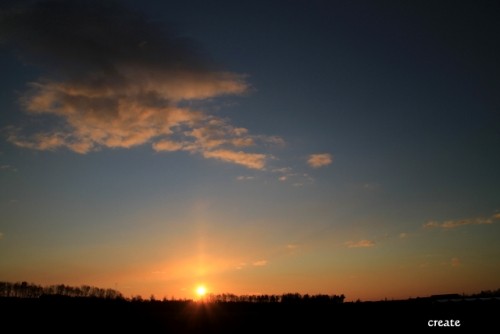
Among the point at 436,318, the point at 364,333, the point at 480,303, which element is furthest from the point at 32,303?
the point at 480,303

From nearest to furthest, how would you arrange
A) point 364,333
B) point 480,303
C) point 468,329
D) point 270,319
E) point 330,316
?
point 468,329
point 480,303
point 364,333
point 330,316
point 270,319

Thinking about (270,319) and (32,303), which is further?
(32,303)

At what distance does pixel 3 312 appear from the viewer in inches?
2144

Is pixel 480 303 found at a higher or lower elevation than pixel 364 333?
higher

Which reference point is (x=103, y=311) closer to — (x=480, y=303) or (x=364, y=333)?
(x=364, y=333)

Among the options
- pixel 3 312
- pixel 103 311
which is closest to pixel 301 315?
pixel 103 311

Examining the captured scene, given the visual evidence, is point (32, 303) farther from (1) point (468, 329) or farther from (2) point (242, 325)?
(1) point (468, 329)

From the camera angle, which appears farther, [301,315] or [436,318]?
[301,315]

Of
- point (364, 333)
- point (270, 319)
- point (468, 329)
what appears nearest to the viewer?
point (468, 329)

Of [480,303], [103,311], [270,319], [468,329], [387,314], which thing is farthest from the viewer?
[103,311]

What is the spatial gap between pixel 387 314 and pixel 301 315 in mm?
12966

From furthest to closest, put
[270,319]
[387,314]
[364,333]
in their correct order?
[270,319], [387,314], [364,333]

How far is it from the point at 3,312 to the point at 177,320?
23.9m

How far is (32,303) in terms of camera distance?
66.5m
